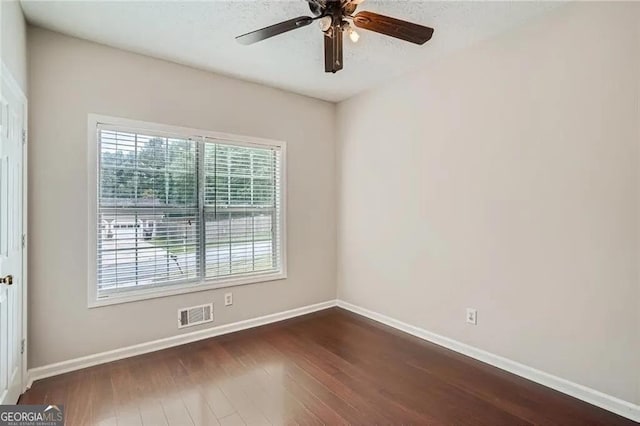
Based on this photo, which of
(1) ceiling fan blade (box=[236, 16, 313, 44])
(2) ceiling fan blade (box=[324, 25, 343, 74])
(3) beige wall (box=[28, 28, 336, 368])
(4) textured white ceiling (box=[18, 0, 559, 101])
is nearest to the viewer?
(1) ceiling fan blade (box=[236, 16, 313, 44])

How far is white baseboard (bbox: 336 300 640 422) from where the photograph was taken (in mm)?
2115

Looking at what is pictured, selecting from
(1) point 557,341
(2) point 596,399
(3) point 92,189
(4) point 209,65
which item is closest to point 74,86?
(3) point 92,189

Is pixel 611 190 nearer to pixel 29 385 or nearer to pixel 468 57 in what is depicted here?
pixel 468 57

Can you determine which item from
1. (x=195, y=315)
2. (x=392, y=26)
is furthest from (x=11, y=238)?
(x=392, y=26)

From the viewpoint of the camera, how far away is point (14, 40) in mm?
2154

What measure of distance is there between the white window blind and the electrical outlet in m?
2.07

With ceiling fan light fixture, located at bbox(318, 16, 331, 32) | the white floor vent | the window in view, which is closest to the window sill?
the window

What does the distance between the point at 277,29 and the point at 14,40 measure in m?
1.72

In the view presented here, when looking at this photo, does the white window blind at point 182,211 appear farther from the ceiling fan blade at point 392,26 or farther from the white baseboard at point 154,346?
the ceiling fan blade at point 392,26

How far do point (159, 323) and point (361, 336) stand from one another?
1.98 meters

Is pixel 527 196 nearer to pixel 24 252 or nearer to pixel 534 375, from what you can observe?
pixel 534 375
